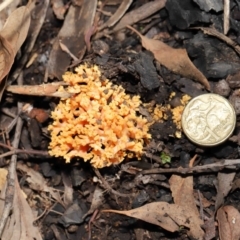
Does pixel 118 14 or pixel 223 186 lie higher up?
pixel 118 14

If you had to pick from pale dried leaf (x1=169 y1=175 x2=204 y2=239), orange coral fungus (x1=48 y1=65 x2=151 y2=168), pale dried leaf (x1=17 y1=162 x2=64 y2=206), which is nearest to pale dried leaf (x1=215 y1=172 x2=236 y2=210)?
pale dried leaf (x1=169 y1=175 x2=204 y2=239)

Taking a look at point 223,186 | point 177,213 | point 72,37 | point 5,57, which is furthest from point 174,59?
point 5,57

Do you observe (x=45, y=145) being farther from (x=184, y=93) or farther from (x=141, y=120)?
(x=184, y=93)

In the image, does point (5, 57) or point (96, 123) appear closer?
point (96, 123)

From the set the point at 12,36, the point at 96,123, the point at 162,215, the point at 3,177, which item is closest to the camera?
the point at 96,123

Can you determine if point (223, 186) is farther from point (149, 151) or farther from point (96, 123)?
point (96, 123)

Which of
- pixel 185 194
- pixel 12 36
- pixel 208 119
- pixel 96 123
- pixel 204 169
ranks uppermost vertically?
pixel 12 36

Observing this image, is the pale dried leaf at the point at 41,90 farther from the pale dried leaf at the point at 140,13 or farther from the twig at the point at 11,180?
the pale dried leaf at the point at 140,13

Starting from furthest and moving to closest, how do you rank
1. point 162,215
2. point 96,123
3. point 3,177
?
point 3,177 < point 162,215 < point 96,123
